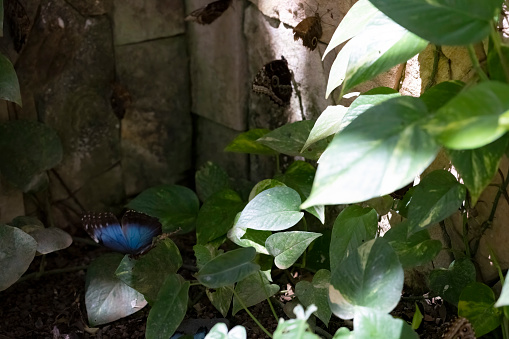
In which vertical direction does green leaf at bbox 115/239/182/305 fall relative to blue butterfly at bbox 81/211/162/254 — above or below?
below

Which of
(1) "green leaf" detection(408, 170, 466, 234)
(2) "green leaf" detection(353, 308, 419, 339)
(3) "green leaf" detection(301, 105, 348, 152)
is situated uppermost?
(3) "green leaf" detection(301, 105, 348, 152)

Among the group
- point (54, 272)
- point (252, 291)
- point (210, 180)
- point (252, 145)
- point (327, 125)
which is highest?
point (327, 125)

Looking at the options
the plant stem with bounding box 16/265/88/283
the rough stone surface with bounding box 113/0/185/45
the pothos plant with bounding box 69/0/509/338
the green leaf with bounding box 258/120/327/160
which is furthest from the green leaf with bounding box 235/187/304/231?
the rough stone surface with bounding box 113/0/185/45

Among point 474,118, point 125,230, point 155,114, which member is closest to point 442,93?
point 474,118

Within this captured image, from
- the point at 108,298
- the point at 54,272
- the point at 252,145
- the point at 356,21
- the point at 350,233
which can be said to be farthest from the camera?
the point at 54,272

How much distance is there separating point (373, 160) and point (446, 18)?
24 cm

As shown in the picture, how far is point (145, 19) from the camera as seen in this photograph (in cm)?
174

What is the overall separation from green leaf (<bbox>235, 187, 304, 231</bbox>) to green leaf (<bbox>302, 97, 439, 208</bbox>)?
1.50 feet

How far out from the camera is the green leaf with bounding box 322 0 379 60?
109 centimetres

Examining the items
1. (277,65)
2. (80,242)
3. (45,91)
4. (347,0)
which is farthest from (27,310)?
(347,0)

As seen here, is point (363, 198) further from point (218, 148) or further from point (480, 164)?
point (218, 148)

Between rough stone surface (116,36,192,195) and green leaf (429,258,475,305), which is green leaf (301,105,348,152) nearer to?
green leaf (429,258,475,305)

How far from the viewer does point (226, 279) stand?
1.08m

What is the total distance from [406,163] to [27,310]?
1109 millimetres
